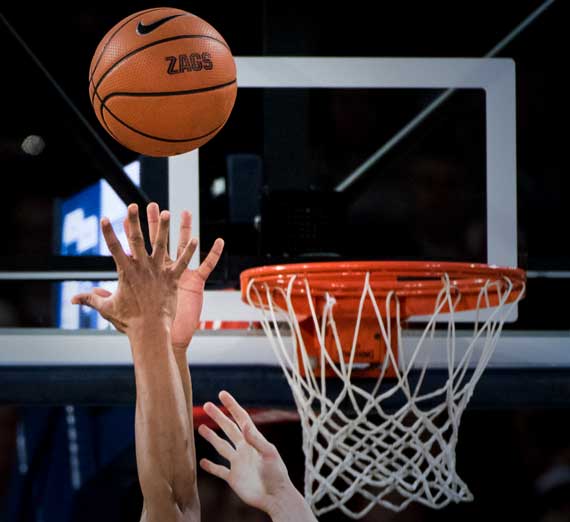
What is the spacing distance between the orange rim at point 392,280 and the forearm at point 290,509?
65 centimetres

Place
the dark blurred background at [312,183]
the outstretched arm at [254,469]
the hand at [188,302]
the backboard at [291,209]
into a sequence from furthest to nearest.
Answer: the dark blurred background at [312,183] < the backboard at [291,209] < the hand at [188,302] < the outstretched arm at [254,469]

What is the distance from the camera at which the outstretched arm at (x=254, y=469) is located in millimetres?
1582

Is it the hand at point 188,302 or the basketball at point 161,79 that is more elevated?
the basketball at point 161,79

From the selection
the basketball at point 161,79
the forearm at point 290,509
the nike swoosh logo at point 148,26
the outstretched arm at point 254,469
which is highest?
the nike swoosh logo at point 148,26

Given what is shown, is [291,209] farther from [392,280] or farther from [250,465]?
[250,465]

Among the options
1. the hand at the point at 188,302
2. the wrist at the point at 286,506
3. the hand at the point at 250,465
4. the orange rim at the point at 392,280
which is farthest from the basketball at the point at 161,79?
the wrist at the point at 286,506

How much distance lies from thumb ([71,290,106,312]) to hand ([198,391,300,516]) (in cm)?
30

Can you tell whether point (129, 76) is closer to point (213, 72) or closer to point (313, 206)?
point (213, 72)

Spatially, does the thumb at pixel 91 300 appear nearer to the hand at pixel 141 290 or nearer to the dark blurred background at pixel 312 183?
the hand at pixel 141 290

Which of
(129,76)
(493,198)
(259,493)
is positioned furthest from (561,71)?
(259,493)

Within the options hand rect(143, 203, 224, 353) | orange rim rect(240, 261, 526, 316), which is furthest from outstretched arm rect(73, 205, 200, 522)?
orange rim rect(240, 261, 526, 316)

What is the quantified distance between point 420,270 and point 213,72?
725 millimetres

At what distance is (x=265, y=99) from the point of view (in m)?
2.79

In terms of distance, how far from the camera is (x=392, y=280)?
2133 mm
